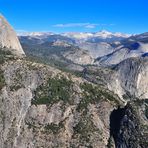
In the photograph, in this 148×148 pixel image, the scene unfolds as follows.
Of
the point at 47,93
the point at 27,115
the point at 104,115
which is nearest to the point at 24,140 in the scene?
the point at 27,115

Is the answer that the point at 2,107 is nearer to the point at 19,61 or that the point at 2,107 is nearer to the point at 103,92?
the point at 19,61

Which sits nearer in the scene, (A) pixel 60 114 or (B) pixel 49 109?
(A) pixel 60 114

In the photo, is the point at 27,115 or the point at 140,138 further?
the point at 27,115

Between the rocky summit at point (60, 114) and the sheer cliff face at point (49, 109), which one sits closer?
the rocky summit at point (60, 114)

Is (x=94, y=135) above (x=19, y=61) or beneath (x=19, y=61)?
beneath

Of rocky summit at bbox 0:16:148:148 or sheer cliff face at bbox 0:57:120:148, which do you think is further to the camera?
sheer cliff face at bbox 0:57:120:148

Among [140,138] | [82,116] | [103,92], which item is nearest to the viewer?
[140,138]

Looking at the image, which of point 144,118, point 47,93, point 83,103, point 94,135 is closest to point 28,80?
point 47,93

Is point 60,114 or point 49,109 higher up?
point 49,109

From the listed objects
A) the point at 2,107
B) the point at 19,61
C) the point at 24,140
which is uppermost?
the point at 19,61

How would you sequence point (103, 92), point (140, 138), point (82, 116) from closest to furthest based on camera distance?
point (140, 138)
point (82, 116)
point (103, 92)

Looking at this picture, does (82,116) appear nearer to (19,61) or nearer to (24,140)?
(24,140)
